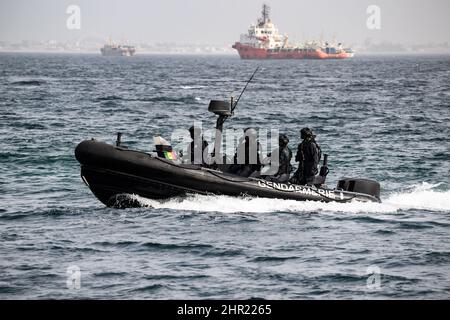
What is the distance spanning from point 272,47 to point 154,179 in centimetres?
16345

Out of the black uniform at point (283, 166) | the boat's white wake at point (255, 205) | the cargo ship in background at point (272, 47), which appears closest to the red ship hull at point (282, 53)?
the cargo ship in background at point (272, 47)

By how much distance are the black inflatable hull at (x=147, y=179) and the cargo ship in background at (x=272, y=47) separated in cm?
16162

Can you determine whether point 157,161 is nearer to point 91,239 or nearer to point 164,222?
point 164,222

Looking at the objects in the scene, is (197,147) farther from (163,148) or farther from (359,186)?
(359,186)

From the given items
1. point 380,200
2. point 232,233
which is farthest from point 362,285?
point 380,200

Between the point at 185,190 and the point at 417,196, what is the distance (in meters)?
5.76

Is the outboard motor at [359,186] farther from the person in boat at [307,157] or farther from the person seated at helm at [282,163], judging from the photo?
the person seated at helm at [282,163]

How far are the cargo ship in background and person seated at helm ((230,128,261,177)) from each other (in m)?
161

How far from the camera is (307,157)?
53.5 ft

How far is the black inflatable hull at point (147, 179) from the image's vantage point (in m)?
15.6

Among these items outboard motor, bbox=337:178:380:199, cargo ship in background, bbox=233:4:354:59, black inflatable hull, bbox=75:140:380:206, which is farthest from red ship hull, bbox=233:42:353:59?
black inflatable hull, bbox=75:140:380:206

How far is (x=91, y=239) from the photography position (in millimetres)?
13859

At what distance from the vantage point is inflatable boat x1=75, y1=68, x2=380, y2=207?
1559cm

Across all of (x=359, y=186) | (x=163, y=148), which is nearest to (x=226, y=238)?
(x=163, y=148)
